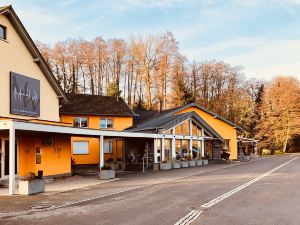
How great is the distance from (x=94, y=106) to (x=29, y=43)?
624 inches

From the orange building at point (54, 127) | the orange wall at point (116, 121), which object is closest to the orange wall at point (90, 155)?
the orange building at point (54, 127)

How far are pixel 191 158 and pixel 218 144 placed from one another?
757cm

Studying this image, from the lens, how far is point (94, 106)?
38188 mm

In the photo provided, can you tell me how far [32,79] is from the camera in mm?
23047

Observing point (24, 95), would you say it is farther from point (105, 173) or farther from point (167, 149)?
point (167, 149)

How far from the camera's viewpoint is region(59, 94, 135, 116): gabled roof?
36.3 metres

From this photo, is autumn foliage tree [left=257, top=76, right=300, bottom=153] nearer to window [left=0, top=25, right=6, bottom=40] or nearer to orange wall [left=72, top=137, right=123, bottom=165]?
orange wall [left=72, top=137, right=123, bottom=165]

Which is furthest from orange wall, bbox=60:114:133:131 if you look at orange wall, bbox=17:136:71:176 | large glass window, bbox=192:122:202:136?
orange wall, bbox=17:136:71:176

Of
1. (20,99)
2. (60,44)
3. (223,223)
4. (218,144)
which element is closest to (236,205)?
(223,223)

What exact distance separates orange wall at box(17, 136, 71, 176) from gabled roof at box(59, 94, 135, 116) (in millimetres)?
11640

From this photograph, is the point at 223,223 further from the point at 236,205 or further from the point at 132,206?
the point at 132,206

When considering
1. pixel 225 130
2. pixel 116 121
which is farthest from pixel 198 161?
pixel 225 130

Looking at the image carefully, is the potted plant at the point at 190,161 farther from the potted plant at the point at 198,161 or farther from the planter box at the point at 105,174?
the planter box at the point at 105,174

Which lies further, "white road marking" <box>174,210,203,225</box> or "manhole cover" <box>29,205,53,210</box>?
"manhole cover" <box>29,205,53,210</box>
